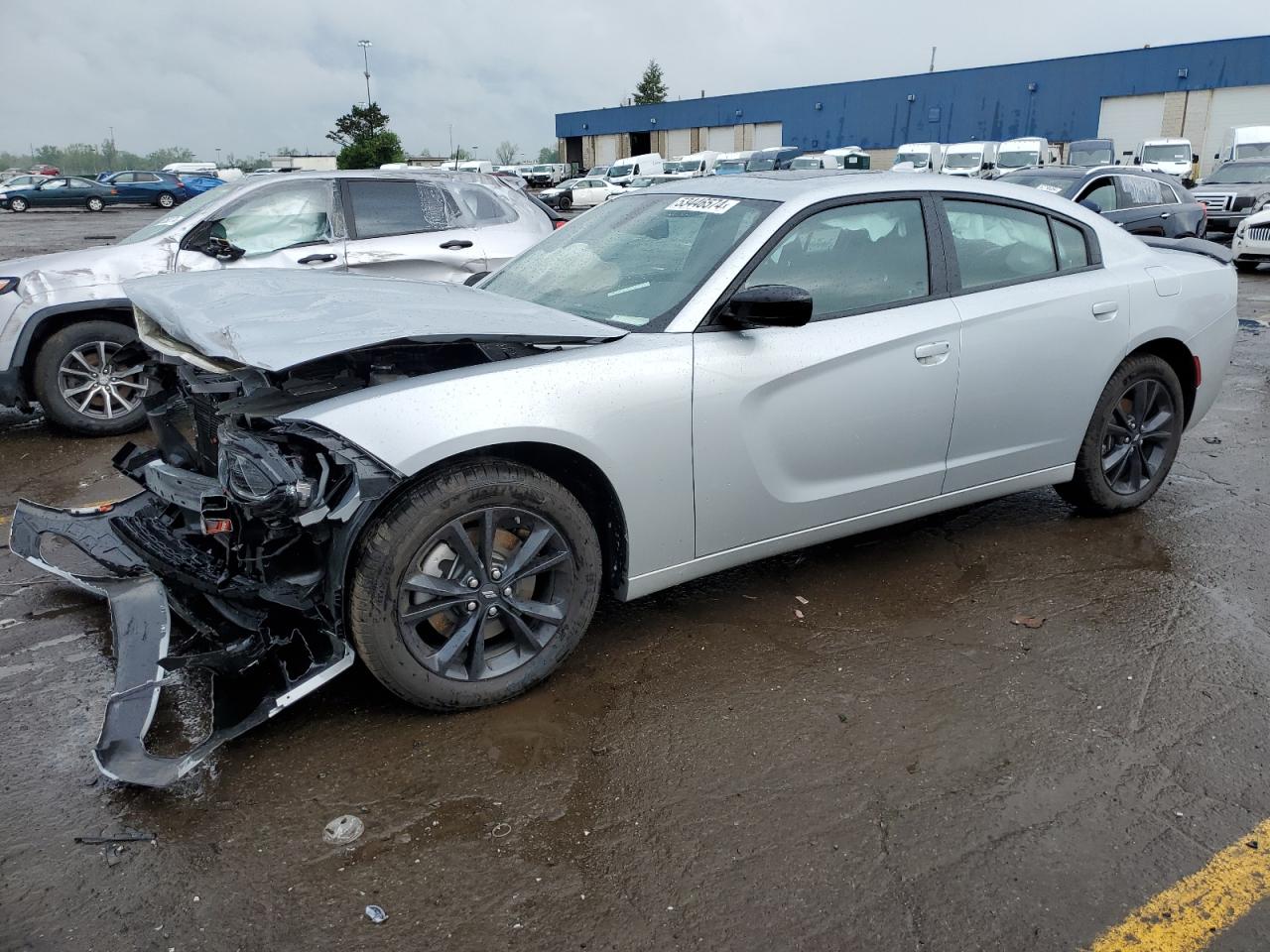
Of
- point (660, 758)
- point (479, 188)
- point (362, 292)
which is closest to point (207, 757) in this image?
point (660, 758)

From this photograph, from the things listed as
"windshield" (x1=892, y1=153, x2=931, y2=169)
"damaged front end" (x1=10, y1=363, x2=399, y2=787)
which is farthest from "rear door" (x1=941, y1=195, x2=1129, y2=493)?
"windshield" (x1=892, y1=153, x2=931, y2=169)

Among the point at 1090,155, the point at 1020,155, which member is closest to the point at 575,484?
the point at 1090,155

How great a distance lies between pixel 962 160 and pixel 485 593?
33.5 m

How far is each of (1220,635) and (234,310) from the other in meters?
3.82

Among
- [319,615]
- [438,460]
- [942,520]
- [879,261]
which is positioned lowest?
[942,520]

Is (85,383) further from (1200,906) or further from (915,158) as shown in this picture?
(915,158)

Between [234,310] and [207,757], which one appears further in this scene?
[234,310]

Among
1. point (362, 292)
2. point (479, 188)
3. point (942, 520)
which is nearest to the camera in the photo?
point (362, 292)

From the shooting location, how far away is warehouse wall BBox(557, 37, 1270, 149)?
1566 inches

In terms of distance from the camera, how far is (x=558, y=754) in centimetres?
297

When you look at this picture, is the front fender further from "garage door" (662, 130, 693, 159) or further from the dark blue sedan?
"garage door" (662, 130, 693, 159)

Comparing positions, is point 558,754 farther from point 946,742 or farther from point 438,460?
point 946,742

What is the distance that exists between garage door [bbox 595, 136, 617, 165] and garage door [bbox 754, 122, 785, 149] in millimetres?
11303

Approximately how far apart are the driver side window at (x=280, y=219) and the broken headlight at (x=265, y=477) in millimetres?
4403
